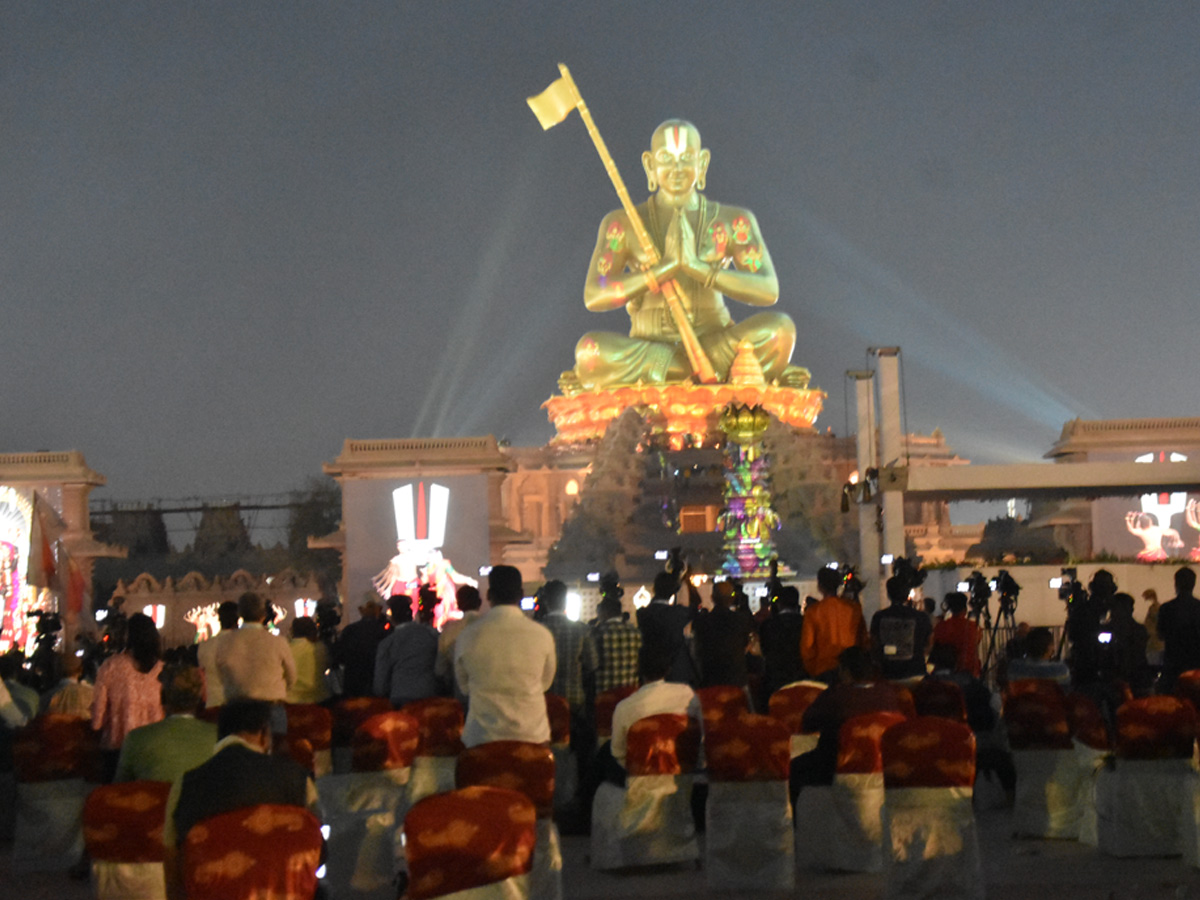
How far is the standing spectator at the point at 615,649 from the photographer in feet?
26.7

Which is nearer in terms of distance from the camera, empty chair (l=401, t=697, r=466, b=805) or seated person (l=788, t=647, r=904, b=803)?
seated person (l=788, t=647, r=904, b=803)

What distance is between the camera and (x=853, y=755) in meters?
6.55

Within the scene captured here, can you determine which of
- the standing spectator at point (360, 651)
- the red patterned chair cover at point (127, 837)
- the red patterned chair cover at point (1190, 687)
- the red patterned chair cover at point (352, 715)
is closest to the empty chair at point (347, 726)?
the red patterned chair cover at point (352, 715)

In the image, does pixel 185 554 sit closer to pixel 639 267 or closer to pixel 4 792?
pixel 639 267

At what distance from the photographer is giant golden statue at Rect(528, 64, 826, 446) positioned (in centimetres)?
3225

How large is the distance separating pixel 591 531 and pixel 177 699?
72.4ft

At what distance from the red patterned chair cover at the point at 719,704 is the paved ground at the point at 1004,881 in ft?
2.48

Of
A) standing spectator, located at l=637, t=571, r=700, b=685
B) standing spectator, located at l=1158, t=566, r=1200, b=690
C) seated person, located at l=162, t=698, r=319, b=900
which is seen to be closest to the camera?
seated person, located at l=162, t=698, r=319, b=900

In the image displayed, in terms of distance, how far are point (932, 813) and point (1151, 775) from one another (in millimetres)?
1195

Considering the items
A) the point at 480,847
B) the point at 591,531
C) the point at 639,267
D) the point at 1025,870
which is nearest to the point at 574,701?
the point at 1025,870

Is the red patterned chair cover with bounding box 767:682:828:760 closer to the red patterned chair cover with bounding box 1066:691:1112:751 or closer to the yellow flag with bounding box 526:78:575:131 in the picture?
the red patterned chair cover with bounding box 1066:691:1112:751

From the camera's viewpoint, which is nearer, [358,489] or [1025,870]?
[1025,870]

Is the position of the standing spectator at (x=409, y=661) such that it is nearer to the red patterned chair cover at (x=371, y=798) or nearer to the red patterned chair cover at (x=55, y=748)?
the red patterned chair cover at (x=371, y=798)

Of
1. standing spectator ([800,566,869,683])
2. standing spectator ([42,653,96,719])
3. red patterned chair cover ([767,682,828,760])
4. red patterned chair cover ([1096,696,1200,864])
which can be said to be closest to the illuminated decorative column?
standing spectator ([800,566,869,683])
